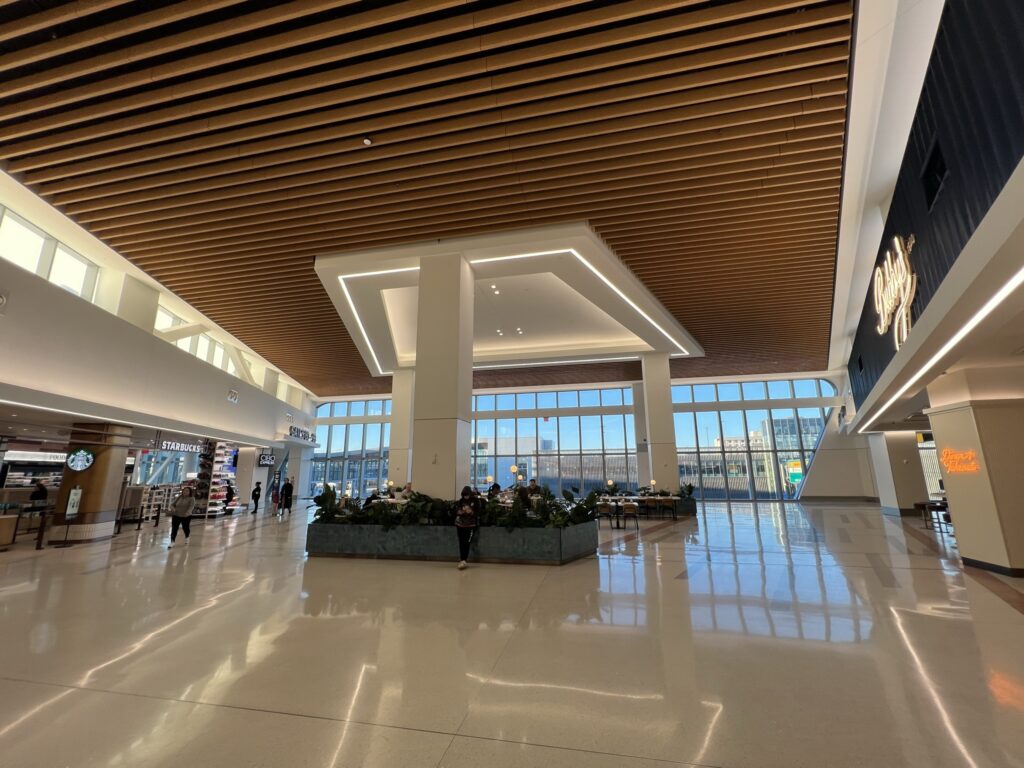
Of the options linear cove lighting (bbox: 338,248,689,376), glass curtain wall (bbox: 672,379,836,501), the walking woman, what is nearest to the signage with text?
linear cove lighting (bbox: 338,248,689,376)

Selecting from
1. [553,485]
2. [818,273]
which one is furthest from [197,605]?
[553,485]

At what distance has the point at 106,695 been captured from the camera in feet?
9.28

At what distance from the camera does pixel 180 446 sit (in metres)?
13.9

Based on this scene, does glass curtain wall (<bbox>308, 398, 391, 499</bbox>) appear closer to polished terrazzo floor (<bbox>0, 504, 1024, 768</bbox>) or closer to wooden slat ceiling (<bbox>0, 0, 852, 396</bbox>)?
wooden slat ceiling (<bbox>0, 0, 852, 396</bbox>)

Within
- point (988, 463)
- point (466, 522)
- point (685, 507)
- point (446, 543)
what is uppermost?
point (988, 463)

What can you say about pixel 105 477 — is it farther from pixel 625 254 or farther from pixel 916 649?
pixel 916 649

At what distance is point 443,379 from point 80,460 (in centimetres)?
827

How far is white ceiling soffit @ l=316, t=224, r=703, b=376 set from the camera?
29.3ft

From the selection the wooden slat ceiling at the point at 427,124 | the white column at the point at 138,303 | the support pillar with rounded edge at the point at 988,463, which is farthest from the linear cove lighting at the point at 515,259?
the support pillar with rounded edge at the point at 988,463

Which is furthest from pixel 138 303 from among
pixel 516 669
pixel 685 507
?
Answer: pixel 685 507

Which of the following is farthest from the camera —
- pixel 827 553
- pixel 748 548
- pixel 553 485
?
pixel 553 485

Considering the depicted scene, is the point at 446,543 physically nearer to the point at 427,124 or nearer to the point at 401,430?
the point at 427,124

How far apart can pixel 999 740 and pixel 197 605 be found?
20.6 feet

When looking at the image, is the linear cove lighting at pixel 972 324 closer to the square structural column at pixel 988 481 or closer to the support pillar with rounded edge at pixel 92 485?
the square structural column at pixel 988 481
